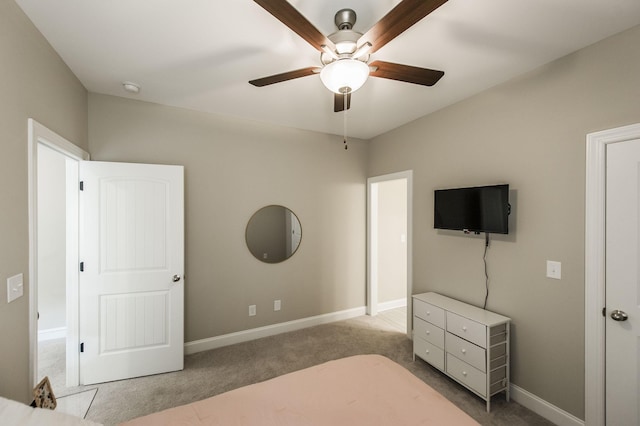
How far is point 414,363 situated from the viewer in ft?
8.92

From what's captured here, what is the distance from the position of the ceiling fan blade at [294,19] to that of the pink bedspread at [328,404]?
176 cm

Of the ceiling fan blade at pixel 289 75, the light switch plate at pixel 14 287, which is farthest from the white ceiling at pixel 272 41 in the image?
the light switch plate at pixel 14 287

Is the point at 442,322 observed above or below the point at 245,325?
above

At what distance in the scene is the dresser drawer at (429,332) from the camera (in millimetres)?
2445

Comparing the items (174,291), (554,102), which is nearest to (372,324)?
(174,291)

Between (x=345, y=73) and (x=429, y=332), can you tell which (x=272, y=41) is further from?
(x=429, y=332)

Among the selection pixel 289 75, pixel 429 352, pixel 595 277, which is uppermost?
pixel 289 75

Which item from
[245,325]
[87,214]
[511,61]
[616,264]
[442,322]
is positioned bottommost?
[245,325]

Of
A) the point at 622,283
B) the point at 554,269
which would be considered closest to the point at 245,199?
the point at 554,269

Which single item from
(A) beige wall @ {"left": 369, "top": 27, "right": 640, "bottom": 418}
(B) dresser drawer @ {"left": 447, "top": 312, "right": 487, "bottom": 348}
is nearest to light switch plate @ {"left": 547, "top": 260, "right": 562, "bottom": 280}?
(A) beige wall @ {"left": 369, "top": 27, "right": 640, "bottom": 418}

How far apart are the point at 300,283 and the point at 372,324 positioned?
3.83 feet

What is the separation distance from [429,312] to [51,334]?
4.35 m

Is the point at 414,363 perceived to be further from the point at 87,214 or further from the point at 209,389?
the point at 87,214

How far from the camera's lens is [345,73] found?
1.31 metres
